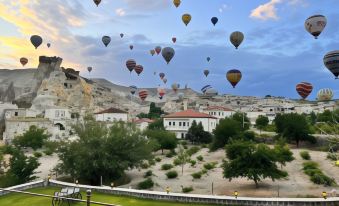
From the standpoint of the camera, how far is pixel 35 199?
1930cm

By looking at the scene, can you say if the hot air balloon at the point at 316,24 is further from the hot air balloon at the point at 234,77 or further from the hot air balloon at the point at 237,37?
the hot air balloon at the point at 234,77

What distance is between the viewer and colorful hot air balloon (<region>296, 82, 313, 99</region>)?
5412cm

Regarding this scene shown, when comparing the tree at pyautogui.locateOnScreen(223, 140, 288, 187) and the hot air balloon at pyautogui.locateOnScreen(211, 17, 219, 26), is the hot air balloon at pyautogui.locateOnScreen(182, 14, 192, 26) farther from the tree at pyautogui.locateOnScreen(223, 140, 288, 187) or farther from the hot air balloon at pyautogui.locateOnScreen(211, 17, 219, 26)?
the tree at pyautogui.locateOnScreen(223, 140, 288, 187)

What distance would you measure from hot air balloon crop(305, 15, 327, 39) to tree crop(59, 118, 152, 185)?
23.9m

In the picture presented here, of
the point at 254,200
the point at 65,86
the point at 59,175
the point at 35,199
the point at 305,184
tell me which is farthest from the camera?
the point at 65,86

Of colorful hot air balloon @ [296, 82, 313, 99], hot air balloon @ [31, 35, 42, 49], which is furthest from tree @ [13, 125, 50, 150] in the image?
colorful hot air balloon @ [296, 82, 313, 99]

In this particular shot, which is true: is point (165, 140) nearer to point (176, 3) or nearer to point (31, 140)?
point (176, 3)

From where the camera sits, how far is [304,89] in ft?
178

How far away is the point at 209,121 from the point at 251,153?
43.9 metres

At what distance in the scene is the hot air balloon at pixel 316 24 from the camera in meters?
38.2

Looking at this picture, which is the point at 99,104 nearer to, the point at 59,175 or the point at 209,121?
the point at 209,121

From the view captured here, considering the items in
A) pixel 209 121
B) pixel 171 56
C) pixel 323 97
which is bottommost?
pixel 209 121

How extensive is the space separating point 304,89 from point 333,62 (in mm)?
18390

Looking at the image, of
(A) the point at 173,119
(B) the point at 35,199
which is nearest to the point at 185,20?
(A) the point at 173,119
